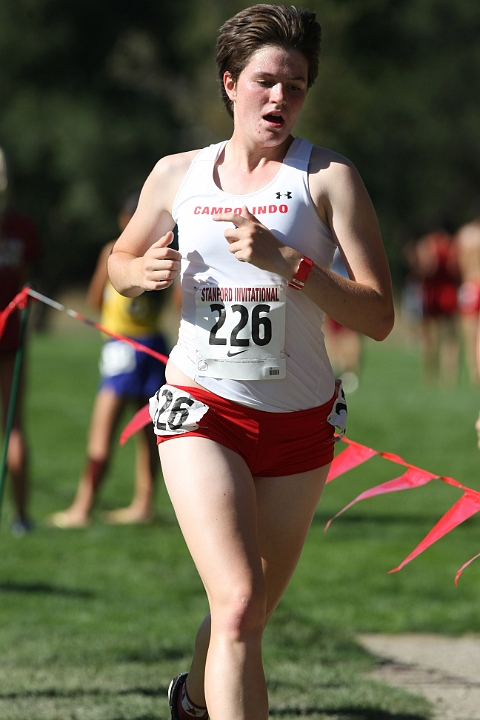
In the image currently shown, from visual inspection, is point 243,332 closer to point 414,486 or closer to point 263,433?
point 263,433

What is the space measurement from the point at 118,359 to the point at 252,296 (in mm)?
4235

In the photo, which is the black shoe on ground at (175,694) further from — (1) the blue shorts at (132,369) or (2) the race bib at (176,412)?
(1) the blue shorts at (132,369)

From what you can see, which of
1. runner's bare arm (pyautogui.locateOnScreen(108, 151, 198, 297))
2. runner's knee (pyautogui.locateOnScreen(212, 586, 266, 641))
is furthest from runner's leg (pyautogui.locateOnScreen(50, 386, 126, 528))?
runner's knee (pyautogui.locateOnScreen(212, 586, 266, 641))

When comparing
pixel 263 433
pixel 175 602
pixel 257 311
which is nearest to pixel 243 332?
pixel 257 311

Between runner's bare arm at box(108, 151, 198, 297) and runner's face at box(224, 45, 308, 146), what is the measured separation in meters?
0.27

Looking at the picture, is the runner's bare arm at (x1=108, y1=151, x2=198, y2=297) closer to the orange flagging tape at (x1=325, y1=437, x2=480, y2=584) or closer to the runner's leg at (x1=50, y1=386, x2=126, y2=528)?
the orange flagging tape at (x1=325, y1=437, x2=480, y2=584)

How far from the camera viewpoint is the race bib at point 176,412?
3.03 metres

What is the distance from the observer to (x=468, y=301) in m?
13.6

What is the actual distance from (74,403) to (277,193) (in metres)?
10.7

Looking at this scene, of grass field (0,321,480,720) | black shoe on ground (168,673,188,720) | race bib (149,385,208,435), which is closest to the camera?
race bib (149,385,208,435)

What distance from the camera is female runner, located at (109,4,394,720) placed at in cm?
292

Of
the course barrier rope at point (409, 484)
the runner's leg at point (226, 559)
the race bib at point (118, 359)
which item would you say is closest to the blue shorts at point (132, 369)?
the race bib at point (118, 359)

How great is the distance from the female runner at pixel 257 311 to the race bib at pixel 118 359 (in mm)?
3932

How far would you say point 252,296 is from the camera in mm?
3012
